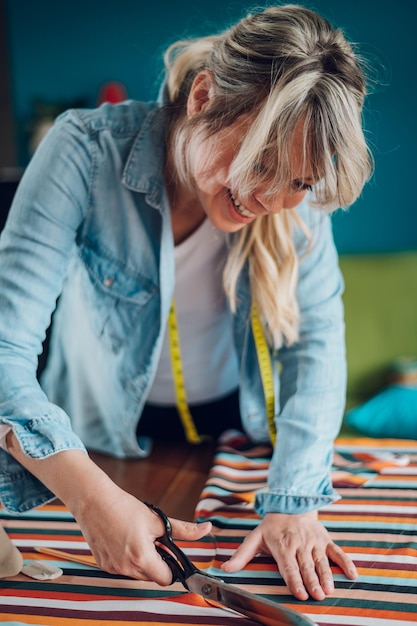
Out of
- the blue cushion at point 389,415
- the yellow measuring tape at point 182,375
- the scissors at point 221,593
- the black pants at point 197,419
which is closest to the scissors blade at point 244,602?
the scissors at point 221,593

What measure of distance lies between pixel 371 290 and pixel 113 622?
5.26 feet

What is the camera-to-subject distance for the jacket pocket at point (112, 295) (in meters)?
1.27

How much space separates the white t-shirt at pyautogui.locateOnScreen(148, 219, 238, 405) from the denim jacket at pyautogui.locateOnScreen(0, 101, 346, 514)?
0.07 m

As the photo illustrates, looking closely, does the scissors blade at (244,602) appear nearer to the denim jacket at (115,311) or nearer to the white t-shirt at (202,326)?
the denim jacket at (115,311)

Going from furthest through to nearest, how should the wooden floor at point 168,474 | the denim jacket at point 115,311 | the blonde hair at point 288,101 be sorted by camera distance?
the wooden floor at point 168,474 < the denim jacket at point 115,311 < the blonde hair at point 288,101

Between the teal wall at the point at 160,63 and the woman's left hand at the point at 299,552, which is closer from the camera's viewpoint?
the woman's left hand at the point at 299,552

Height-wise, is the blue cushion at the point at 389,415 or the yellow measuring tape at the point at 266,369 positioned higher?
the yellow measuring tape at the point at 266,369

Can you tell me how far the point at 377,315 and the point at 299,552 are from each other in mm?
1346

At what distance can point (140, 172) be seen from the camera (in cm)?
119

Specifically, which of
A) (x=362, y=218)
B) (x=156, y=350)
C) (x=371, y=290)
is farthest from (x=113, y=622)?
(x=362, y=218)

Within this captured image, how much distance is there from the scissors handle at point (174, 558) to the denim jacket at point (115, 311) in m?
0.16

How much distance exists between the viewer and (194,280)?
1346mm

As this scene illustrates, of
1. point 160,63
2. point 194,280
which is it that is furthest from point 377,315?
point 160,63

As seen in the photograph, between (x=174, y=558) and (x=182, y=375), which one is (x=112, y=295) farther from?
(x=174, y=558)
